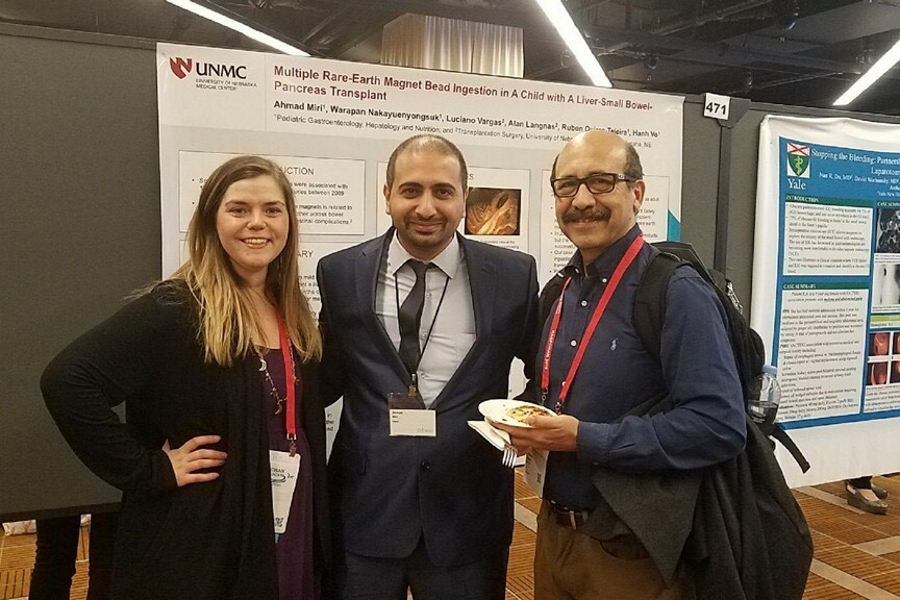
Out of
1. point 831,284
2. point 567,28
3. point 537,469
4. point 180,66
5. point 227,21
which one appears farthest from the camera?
point 227,21

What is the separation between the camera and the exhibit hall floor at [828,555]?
342 centimetres

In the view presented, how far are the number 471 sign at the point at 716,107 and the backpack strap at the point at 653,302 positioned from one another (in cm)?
176

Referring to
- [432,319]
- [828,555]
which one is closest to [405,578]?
[432,319]

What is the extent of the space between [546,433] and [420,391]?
38 cm

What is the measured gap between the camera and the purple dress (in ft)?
5.46

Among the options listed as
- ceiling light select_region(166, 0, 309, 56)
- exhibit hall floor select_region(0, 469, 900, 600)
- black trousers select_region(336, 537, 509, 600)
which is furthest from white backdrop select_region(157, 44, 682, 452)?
ceiling light select_region(166, 0, 309, 56)

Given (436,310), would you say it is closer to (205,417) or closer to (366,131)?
(205,417)

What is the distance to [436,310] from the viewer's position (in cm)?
183

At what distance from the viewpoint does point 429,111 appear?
2666 millimetres

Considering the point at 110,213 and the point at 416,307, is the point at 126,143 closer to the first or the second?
the point at 110,213

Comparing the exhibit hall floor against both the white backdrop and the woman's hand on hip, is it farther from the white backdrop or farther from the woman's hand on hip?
the woman's hand on hip

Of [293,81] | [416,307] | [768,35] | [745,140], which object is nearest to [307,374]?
[416,307]

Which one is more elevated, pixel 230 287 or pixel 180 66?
pixel 180 66

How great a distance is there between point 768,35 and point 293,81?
7.71 metres
